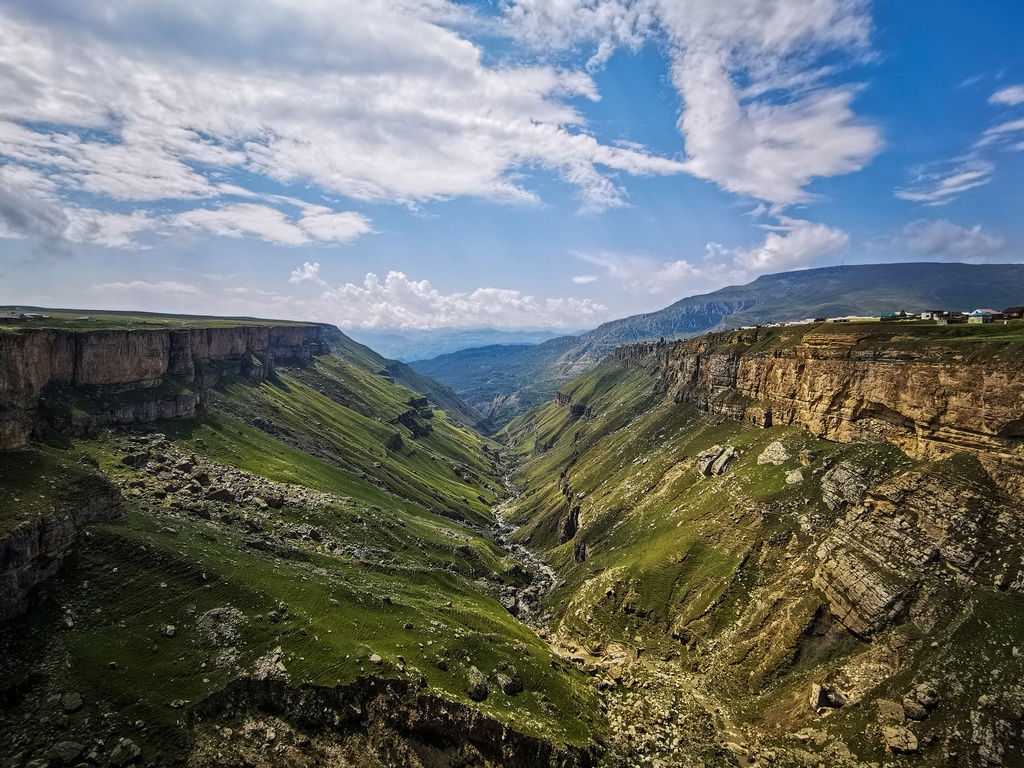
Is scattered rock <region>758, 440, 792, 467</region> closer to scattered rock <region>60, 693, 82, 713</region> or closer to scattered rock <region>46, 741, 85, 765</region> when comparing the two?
scattered rock <region>46, 741, 85, 765</region>

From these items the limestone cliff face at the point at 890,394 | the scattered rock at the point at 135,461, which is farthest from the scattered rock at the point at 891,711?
the scattered rock at the point at 135,461

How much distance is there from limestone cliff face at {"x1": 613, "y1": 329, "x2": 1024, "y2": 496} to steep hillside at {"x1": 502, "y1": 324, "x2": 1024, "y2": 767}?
0.35 m

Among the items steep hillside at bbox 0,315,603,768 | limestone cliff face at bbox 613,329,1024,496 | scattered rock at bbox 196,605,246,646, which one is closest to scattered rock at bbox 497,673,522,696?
steep hillside at bbox 0,315,603,768

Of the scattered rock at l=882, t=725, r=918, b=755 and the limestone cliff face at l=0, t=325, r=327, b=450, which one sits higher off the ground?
the limestone cliff face at l=0, t=325, r=327, b=450

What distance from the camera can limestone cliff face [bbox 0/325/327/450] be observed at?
260 feet

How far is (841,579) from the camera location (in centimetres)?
7031

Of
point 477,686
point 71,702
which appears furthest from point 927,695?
point 71,702

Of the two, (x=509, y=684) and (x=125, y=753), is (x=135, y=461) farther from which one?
(x=509, y=684)

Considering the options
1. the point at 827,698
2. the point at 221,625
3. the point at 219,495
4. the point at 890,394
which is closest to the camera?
the point at 827,698

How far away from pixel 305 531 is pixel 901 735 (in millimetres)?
104730

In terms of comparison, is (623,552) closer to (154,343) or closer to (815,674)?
(815,674)

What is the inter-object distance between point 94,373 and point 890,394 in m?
179

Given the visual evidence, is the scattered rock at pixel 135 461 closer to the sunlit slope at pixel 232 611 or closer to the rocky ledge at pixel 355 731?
the sunlit slope at pixel 232 611

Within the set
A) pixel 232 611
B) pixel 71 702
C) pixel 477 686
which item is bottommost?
pixel 477 686
